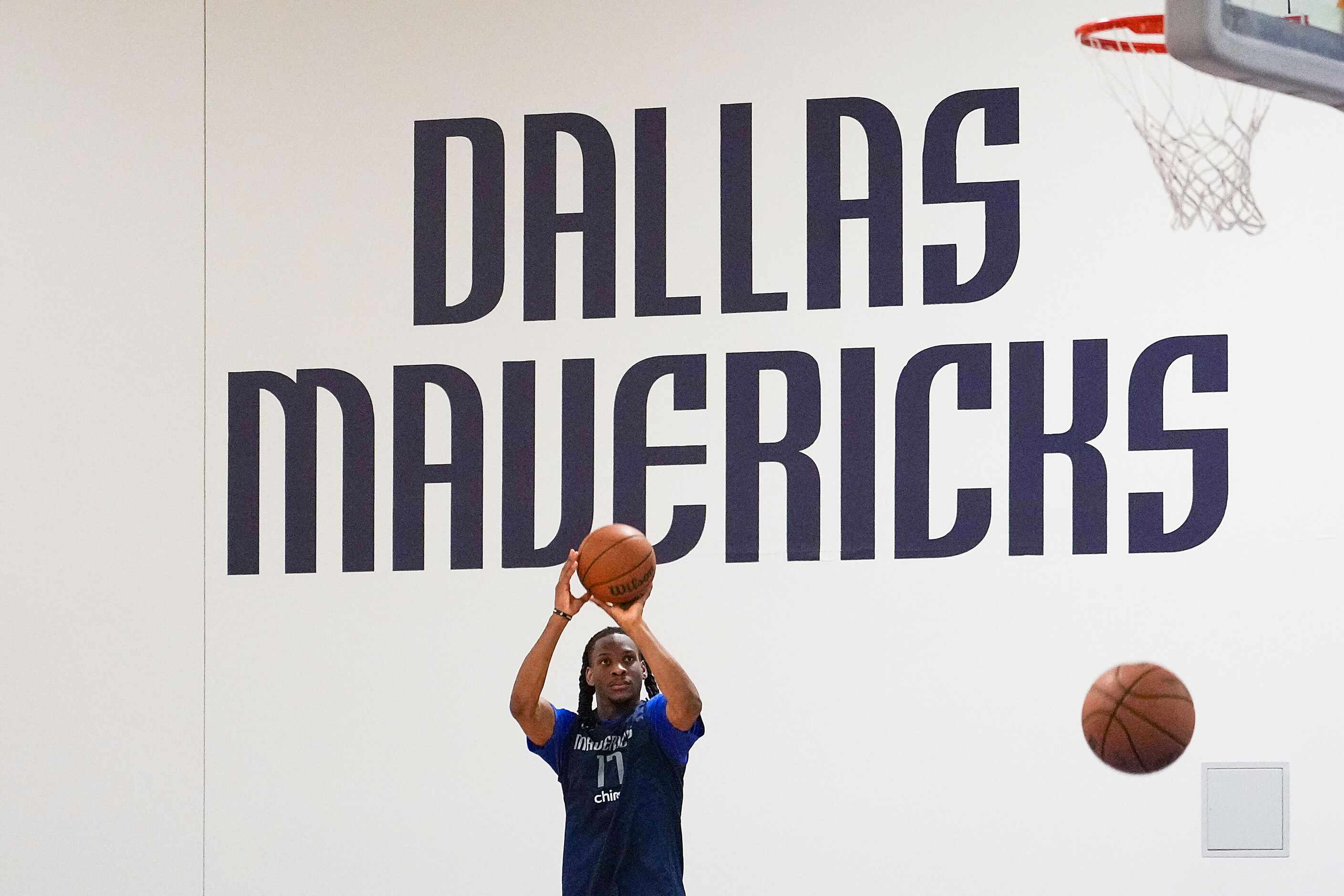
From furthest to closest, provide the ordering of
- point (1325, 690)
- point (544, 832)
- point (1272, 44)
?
point (544, 832), point (1325, 690), point (1272, 44)

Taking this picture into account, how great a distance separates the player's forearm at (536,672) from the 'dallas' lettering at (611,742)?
166mm

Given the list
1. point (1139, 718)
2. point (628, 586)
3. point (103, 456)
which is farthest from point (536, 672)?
point (103, 456)

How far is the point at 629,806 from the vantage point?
4184 mm

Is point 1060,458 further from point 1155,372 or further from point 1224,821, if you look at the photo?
point 1224,821

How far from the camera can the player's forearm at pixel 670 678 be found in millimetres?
4016

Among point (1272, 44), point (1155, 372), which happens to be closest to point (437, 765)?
Answer: point (1155, 372)

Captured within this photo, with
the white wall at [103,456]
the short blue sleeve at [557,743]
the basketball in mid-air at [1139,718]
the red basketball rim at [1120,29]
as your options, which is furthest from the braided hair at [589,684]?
the red basketball rim at [1120,29]

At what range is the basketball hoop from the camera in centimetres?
443

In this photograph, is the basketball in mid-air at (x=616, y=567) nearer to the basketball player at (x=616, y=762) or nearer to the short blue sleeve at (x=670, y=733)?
the basketball player at (x=616, y=762)

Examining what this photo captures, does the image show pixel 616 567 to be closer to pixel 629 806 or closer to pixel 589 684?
Answer: pixel 589 684

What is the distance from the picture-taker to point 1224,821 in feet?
14.3

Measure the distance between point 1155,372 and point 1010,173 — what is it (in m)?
0.63

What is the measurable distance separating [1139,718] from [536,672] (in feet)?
4.75

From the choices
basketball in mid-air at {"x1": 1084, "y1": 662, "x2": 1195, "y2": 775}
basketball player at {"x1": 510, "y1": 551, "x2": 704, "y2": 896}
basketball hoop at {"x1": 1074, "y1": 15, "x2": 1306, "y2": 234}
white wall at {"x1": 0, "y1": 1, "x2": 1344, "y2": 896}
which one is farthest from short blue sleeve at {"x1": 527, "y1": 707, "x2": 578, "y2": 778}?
basketball hoop at {"x1": 1074, "y1": 15, "x2": 1306, "y2": 234}
